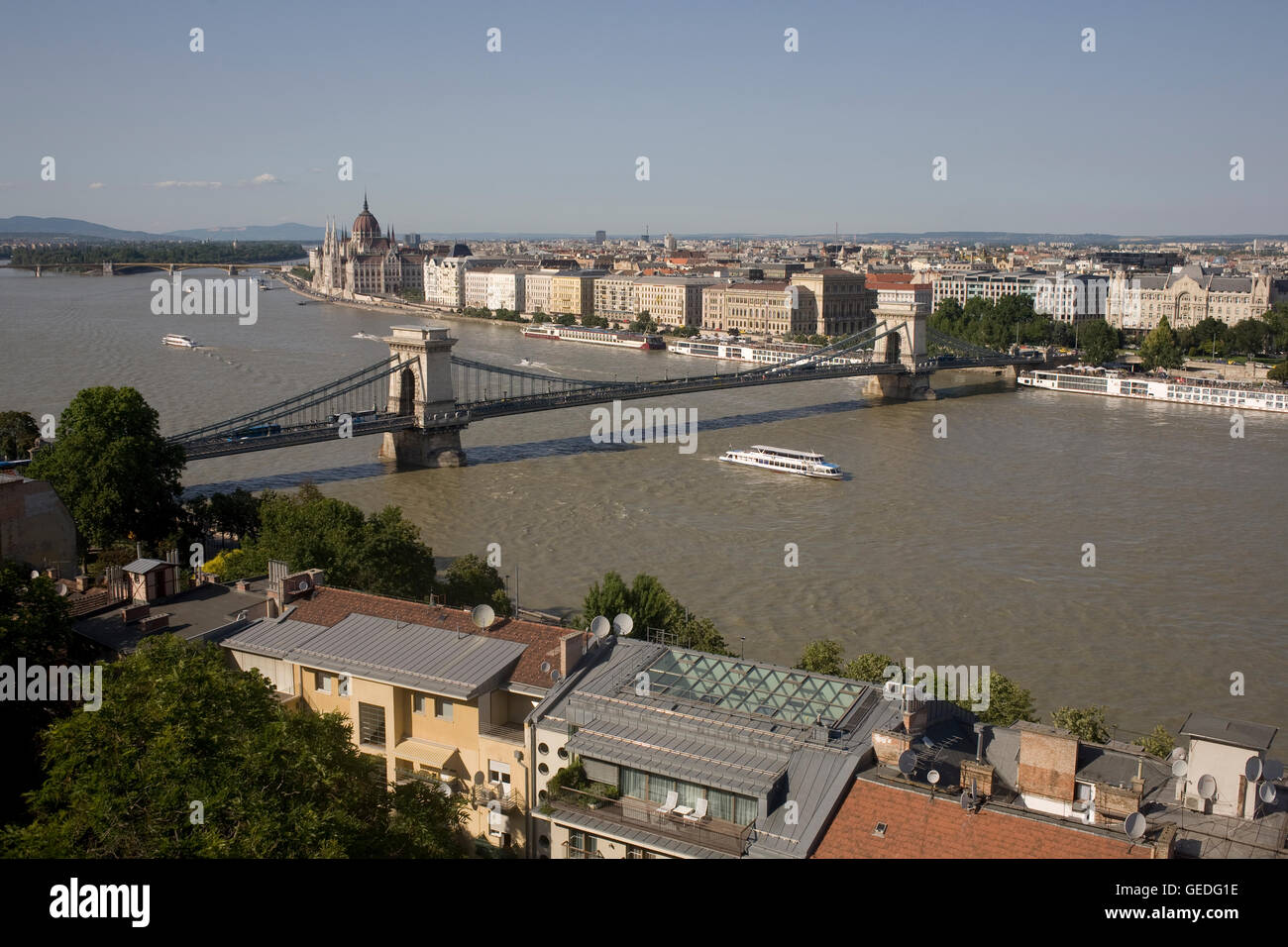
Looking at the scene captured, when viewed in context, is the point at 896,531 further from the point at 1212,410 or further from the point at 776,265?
the point at 776,265

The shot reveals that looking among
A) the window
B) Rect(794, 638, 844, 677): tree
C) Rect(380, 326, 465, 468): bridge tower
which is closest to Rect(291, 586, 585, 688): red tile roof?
the window

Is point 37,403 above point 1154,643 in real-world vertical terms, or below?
above

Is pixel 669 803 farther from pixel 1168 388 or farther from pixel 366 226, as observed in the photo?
pixel 366 226

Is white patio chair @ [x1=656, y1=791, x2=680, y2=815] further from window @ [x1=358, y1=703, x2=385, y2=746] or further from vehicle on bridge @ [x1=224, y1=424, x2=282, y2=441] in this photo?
vehicle on bridge @ [x1=224, y1=424, x2=282, y2=441]

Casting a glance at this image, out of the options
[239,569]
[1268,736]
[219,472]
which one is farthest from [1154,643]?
[219,472]

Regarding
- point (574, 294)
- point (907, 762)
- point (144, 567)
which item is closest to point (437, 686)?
point (907, 762)
